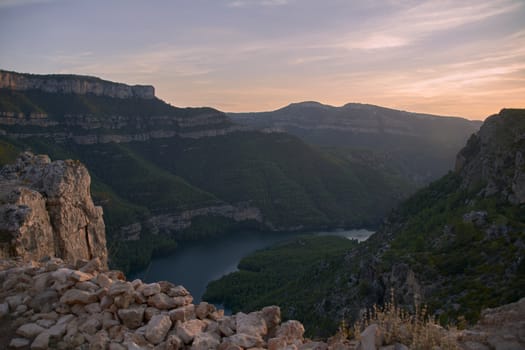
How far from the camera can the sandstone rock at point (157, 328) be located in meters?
5.84

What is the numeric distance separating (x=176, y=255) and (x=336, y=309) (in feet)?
197

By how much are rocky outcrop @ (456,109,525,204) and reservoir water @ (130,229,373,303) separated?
37.2 meters

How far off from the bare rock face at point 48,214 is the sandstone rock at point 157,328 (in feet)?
19.6

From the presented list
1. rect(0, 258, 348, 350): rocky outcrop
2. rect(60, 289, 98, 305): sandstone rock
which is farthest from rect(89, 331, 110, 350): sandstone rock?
rect(60, 289, 98, 305): sandstone rock

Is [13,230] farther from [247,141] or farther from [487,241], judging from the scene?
[247,141]

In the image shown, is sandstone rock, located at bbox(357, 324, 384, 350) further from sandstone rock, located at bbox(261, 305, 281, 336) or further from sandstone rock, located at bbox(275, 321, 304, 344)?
sandstone rock, located at bbox(261, 305, 281, 336)

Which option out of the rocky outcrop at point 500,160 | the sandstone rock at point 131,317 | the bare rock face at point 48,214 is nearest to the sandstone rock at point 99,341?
the sandstone rock at point 131,317

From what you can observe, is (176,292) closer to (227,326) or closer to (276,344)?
(227,326)

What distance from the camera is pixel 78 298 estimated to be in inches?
256

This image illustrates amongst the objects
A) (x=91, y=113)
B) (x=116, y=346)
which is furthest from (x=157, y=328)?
(x=91, y=113)

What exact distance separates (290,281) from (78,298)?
36959mm

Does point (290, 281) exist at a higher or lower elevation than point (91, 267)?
lower

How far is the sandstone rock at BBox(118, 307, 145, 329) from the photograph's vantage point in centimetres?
614

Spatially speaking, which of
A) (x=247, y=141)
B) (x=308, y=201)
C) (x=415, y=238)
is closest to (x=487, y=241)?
(x=415, y=238)
